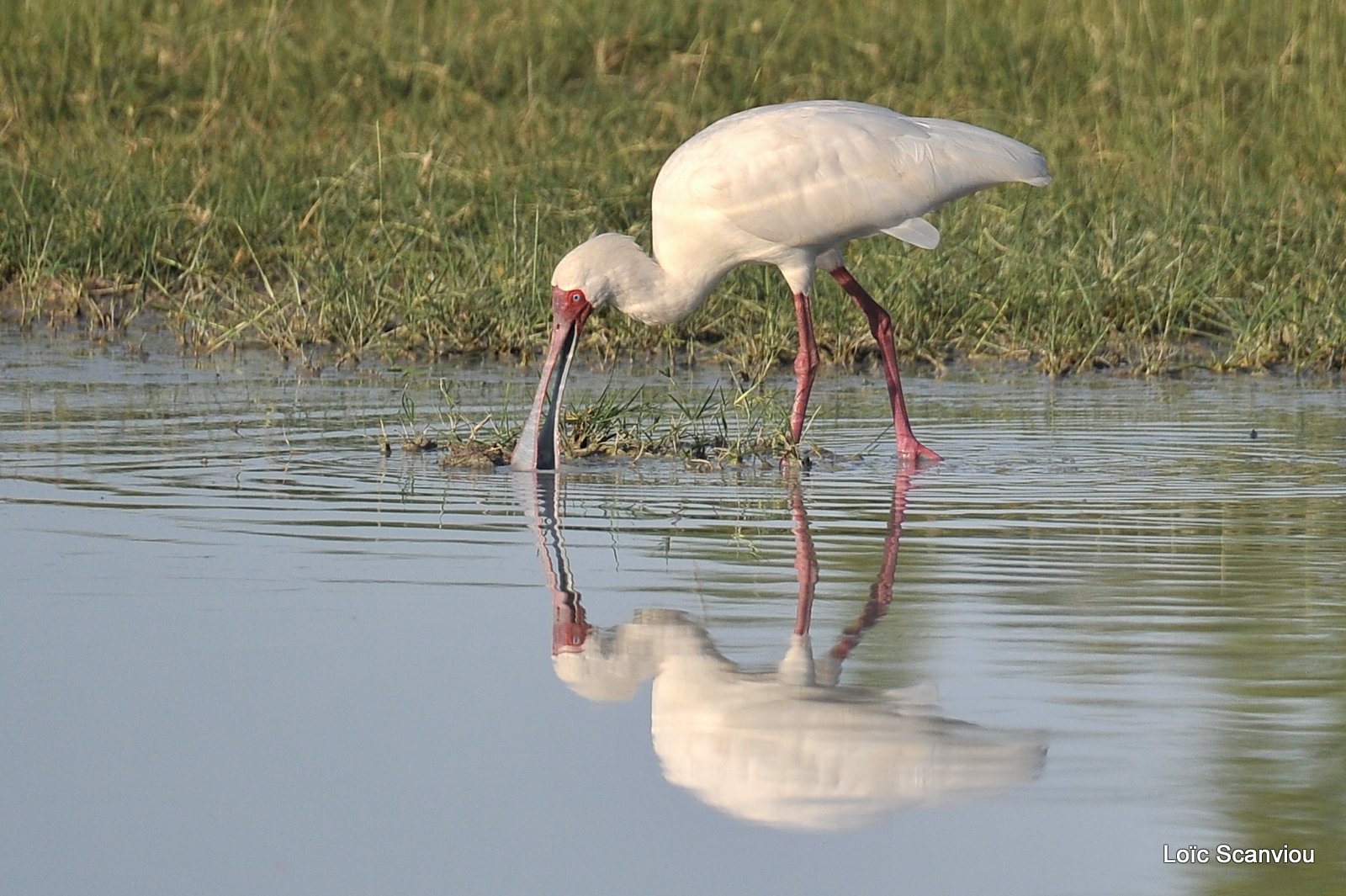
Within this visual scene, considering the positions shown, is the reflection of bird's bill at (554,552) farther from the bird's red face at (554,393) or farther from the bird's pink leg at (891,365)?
the bird's pink leg at (891,365)

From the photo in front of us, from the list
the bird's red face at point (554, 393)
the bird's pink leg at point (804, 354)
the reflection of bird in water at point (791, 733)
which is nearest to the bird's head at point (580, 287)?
the bird's red face at point (554, 393)

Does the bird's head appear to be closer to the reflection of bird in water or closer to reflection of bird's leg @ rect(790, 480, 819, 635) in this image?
reflection of bird's leg @ rect(790, 480, 819, 635)

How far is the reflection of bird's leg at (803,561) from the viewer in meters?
5.05

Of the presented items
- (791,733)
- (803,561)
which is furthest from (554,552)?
(791,733)

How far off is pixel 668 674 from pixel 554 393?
364cm

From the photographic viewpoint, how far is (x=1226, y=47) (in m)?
14.0

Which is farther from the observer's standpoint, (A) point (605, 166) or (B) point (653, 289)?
(A) point (605, 166)

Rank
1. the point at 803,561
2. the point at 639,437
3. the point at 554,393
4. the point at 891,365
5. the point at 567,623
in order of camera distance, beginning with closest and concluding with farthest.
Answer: the point at 567,623 → the point at 803,561 → the point at 639,437 → the point at 554,393 → the point at 891,365

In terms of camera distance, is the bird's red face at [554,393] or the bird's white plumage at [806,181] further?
the bird's white plumage at [806,181]

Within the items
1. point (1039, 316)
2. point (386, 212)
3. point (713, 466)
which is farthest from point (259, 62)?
point (713, 466)

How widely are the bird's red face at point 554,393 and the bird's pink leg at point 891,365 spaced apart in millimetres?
989

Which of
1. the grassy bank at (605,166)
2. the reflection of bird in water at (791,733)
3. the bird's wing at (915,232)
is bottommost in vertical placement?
the grassy bank at (605,166)

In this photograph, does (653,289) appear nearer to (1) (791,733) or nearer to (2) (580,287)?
(2) (580,287)

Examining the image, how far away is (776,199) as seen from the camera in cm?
830
